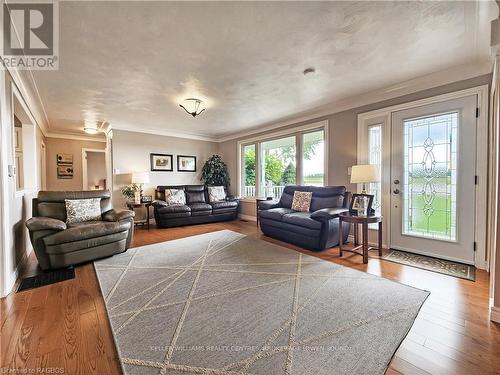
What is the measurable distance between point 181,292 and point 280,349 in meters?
1.11

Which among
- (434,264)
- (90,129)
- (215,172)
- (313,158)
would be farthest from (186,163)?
(434,264)

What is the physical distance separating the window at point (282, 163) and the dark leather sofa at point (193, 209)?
2.67 feet

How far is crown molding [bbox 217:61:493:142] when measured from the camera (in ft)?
8.78

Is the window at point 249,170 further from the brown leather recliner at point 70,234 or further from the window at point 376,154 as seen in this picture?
the brown leather recliner at point 70,234

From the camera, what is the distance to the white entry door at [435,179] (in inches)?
108

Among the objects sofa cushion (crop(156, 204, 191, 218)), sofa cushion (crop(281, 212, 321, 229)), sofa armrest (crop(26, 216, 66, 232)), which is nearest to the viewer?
sofa armrest (crop(26, 216, 66, 232))

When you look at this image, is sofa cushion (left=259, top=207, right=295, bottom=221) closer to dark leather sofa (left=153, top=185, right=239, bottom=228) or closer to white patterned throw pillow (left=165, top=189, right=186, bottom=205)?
dark leather sofa (left=153, top=185, right=239, bottom=228)

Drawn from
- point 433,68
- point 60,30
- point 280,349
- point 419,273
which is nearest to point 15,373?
point 280,349

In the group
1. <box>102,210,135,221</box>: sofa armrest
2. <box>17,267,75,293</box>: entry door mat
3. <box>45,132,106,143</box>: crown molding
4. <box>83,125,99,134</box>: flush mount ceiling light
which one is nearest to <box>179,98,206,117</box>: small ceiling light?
<box>102,210,135,221</box>: sofa armrest

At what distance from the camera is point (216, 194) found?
247 inches

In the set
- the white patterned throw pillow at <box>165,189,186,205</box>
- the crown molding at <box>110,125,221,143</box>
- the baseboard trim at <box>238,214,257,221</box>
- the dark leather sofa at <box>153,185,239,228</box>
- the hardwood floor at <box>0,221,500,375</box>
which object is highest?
the crown molding at <box>110,125,221,143</box>

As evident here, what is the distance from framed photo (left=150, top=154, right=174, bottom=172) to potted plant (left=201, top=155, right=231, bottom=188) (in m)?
0.96

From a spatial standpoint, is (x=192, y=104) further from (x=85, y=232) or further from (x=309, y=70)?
(x=85, y=232)

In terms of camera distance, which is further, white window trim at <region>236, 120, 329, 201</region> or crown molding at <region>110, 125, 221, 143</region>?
crown molding at <region>110, 125, 221, 143</region>
